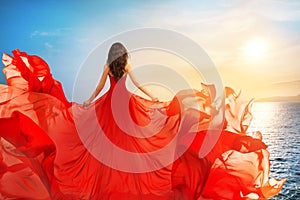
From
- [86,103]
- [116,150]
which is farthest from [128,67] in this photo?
[116,150]

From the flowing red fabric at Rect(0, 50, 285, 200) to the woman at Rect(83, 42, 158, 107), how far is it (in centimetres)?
11

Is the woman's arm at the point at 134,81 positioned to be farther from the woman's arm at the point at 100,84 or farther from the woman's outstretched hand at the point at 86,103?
the woman's outstretched hand at the point at 86,103

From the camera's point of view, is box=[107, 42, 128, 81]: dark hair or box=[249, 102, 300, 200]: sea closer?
box=[107, 42, 128, 81]: dark hair

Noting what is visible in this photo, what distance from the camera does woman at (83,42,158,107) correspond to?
514 cm

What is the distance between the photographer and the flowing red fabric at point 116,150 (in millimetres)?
4773

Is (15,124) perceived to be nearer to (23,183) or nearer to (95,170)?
(23,183)

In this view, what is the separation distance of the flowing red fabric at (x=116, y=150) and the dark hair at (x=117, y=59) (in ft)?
0.46

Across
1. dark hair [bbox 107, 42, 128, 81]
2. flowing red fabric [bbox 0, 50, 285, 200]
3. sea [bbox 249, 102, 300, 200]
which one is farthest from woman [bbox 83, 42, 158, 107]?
sea [bbox 249, 102, 300, 200]

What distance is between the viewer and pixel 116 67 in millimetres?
5188

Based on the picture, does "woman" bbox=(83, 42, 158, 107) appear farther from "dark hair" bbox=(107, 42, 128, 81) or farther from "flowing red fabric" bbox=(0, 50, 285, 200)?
"flowing red fabric" bbox=(0, 50, 285, 200)

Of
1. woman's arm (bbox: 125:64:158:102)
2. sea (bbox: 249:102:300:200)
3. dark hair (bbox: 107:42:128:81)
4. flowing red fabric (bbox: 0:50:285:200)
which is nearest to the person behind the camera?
flowing red fabric (bbox: 0:50:285:200)

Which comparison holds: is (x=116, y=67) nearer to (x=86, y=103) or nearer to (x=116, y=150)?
(x=86, y=103)

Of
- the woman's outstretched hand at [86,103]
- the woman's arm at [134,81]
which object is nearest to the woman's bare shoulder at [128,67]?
the woman's arm at [134,81]

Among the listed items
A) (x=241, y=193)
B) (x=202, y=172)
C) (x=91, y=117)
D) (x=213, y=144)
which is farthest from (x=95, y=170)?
(x=241, y=193)
